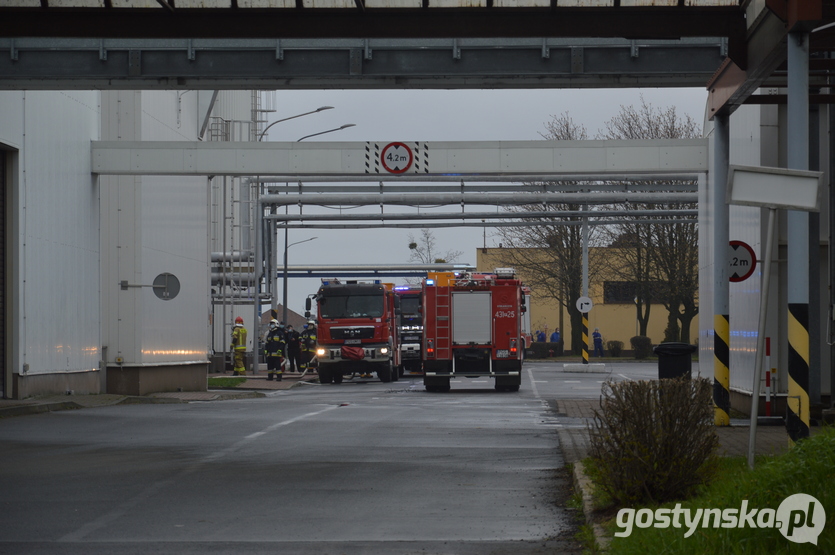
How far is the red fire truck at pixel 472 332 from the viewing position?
28.1 metres

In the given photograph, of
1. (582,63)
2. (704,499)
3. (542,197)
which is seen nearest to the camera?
(704,499)

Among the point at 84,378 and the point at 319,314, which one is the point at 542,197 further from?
the point at 84,378

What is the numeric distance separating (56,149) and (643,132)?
33.5 meters

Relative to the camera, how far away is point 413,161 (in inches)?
970

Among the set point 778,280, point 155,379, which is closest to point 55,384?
point 155,379

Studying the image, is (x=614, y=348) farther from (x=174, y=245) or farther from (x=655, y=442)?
(x=655, y=442)

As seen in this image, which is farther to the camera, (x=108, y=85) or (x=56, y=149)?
(x=56, y=149)

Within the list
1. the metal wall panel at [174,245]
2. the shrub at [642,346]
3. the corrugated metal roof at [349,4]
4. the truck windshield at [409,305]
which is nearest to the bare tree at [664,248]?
the shrub at [642,346]

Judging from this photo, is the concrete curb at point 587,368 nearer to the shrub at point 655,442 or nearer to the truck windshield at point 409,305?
the truck windshield at point 409,305

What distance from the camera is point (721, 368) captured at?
14.4m

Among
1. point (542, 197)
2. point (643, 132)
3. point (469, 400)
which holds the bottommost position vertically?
point (469, 400)

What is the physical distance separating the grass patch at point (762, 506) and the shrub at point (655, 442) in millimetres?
559

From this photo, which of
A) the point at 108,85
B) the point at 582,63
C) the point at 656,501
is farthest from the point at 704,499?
the point at 108,85

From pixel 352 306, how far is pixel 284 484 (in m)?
24.8
